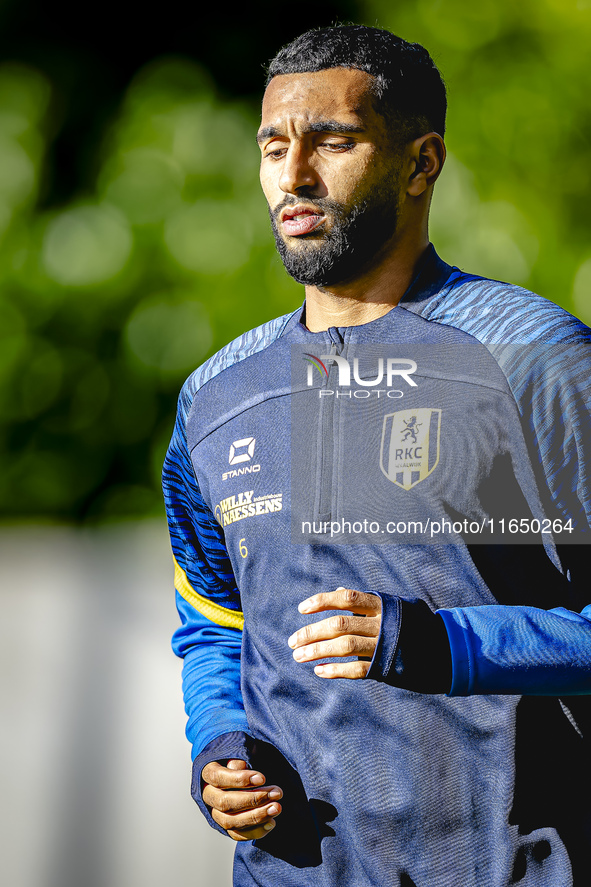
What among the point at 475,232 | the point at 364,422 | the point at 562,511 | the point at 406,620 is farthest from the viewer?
the point at 475,232

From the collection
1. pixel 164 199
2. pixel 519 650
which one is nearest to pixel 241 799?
pixel 519 650

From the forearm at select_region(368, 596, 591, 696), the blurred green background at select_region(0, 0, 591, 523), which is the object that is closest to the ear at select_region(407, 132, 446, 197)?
the forearm at select_region(368, 596, 591, 696)

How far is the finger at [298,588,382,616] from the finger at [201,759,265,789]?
1.44ft

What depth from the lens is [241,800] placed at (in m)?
1.45

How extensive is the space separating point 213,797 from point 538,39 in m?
2.52

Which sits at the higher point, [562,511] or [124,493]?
[124,493]

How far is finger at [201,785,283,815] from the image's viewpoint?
4.71 feet

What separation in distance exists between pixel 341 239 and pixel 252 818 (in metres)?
0.95

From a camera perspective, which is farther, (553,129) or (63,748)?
(63,748)

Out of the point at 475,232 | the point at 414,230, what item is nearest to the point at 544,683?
the point at 414,230

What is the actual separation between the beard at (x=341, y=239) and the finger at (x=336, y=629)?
63 cm

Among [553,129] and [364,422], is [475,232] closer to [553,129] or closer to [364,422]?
[553,129]

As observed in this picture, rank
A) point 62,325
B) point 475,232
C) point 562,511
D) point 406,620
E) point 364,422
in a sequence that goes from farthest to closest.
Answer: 1. point 62,325
2. point 475,232
3. point 364,422
4. point 562,511
5. point 406,620

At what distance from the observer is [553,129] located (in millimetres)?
2881
